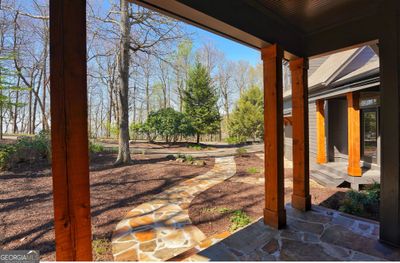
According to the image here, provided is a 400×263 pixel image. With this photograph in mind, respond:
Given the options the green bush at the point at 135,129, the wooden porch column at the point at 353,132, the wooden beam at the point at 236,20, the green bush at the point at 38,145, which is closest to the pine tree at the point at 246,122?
the green bush at the point at 135,129

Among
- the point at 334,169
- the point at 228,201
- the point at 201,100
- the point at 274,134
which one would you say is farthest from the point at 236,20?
the point at 201,100

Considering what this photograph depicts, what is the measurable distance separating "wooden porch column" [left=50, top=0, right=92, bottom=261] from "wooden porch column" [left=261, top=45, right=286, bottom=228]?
224 cm

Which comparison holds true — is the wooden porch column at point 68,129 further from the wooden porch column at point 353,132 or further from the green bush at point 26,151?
the green bush at point 26,151

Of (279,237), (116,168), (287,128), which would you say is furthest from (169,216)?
(287,128)

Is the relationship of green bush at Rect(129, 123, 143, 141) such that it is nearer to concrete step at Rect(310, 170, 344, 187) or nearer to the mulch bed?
the mulch bed

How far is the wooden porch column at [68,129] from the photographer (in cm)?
120

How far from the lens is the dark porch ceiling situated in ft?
6.72

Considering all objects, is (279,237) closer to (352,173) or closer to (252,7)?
(252,7)

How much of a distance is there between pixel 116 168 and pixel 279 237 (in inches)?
272

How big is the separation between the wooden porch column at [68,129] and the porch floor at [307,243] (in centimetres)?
137

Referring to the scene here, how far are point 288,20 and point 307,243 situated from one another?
2.85 metres

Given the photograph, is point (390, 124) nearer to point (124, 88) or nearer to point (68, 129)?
point (68, 129)

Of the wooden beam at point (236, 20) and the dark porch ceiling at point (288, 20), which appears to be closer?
the wooden beam at point (236, 20)

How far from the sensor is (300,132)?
10.9ft
